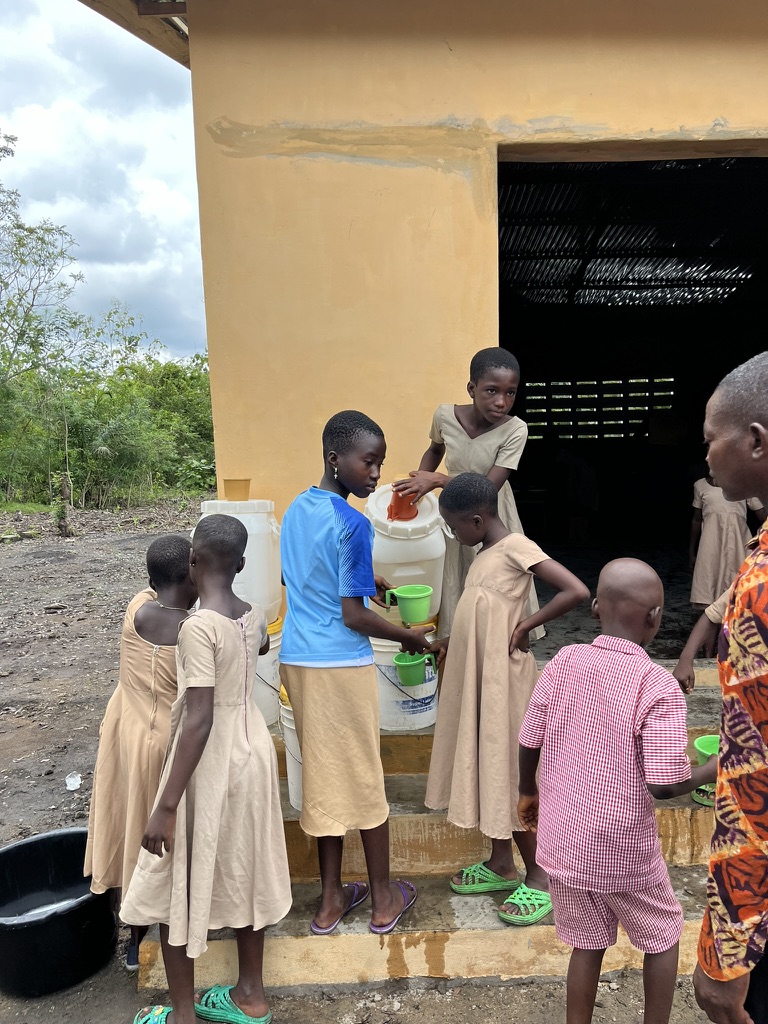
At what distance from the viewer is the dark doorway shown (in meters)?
6.12

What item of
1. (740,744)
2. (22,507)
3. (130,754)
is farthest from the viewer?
(22,507)

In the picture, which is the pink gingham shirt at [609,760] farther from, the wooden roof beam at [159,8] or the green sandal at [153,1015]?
the wooden roof beam at [159,8]

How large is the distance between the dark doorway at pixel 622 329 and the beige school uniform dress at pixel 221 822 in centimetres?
468

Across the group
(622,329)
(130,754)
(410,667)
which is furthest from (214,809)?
(622,329)

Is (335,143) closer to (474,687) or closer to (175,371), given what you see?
(474,687)

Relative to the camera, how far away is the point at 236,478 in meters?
3.18

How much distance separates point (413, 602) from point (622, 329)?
917 cm

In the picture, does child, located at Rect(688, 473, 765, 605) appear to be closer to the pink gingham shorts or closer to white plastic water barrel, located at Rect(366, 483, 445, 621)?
white plastic water barrel, located at Rect(366, 483, 445, 621)

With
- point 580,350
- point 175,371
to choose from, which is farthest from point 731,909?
point 175,371

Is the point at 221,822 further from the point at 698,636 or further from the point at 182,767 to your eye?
the point at 698,636

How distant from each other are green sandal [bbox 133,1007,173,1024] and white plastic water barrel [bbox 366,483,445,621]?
152cm

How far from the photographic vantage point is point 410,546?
2.76 m

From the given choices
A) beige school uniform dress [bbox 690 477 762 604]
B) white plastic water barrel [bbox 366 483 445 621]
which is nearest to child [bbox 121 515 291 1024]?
white plastic water barrel [bbox 366 483 445 621]

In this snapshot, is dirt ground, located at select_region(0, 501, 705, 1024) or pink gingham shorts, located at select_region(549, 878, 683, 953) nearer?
pink gingham shorts, located at select_region(549, 878, 683, 953)
